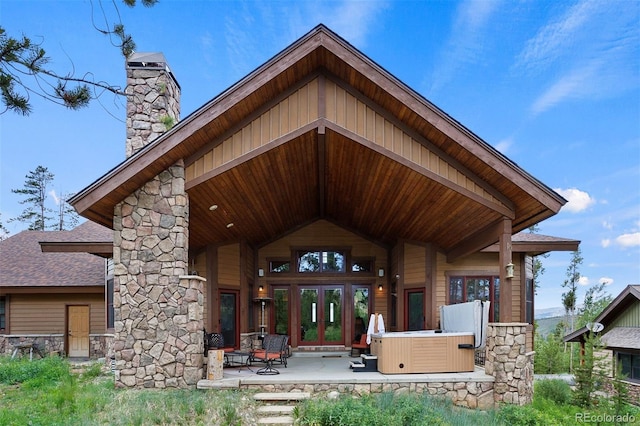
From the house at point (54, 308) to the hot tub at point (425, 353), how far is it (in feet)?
30.1

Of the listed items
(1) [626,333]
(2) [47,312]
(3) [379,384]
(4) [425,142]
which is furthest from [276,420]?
(1) [626,333]

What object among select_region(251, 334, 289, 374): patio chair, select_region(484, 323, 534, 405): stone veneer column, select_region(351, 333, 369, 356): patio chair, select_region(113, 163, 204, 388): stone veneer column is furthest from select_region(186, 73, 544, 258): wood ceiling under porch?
select_region(351, 333, 369, 356): patio chair

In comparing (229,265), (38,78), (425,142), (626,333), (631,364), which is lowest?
(631,364)

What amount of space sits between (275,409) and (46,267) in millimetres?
11324

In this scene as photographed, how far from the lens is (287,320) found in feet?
45.7

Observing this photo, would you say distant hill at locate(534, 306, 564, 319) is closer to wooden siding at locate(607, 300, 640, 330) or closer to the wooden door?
wooden siding at locate(607, 300, 640, 330)

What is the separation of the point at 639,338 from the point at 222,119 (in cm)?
1393

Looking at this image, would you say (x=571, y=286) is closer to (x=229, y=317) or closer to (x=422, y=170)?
(x=229, y=317)

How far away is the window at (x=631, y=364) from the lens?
14336 millimetres

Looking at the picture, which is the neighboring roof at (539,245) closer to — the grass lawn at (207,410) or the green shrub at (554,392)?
the green shrub at (554,392)

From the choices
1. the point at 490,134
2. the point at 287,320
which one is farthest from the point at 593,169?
the point at 287,320

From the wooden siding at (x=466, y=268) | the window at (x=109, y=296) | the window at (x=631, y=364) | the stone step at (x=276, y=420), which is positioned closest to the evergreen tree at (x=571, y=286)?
the window at (x=631, y=364)

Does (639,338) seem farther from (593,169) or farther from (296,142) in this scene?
(593,169)

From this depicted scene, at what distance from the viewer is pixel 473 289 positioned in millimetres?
11922
